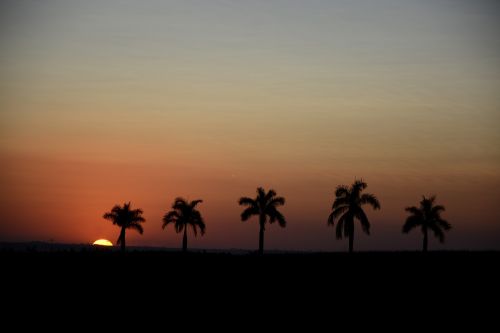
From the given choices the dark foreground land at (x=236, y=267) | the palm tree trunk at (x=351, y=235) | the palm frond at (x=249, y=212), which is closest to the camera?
the dark foreground land at (x=236, y=267)

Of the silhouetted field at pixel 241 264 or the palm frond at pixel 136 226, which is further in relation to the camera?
the palm frond at pixel 136 226

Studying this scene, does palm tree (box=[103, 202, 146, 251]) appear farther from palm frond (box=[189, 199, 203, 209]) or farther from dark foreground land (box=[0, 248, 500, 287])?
dark foreground land (box=[0, 248, 500, 287])

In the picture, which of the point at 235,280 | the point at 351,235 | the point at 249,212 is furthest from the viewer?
the point at 249,212

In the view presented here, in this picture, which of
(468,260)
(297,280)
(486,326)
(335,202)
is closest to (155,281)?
(297,280)

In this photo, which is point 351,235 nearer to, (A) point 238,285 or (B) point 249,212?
(B) point 249,212

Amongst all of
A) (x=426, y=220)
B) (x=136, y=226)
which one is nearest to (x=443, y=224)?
(x=426, y=220)

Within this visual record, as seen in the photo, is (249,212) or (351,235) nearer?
(351,235)

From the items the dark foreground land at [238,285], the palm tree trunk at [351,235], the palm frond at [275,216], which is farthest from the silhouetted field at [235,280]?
the palm frond at [275,216]

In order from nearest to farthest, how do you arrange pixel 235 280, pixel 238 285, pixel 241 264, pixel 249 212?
pixel 238 285 → pixel 235 280 → pixel 241 264 → pixel 249 212

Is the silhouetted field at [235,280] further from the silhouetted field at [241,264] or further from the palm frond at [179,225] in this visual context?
the palm frond at [179,225]

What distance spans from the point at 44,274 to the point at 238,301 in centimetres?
1102

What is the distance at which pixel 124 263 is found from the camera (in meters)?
47.5

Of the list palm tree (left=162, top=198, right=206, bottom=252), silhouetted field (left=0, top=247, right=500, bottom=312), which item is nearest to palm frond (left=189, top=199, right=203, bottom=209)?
palm tree (left=162, top=198, right=206, bottom=252)

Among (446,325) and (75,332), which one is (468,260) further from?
(75,332)
